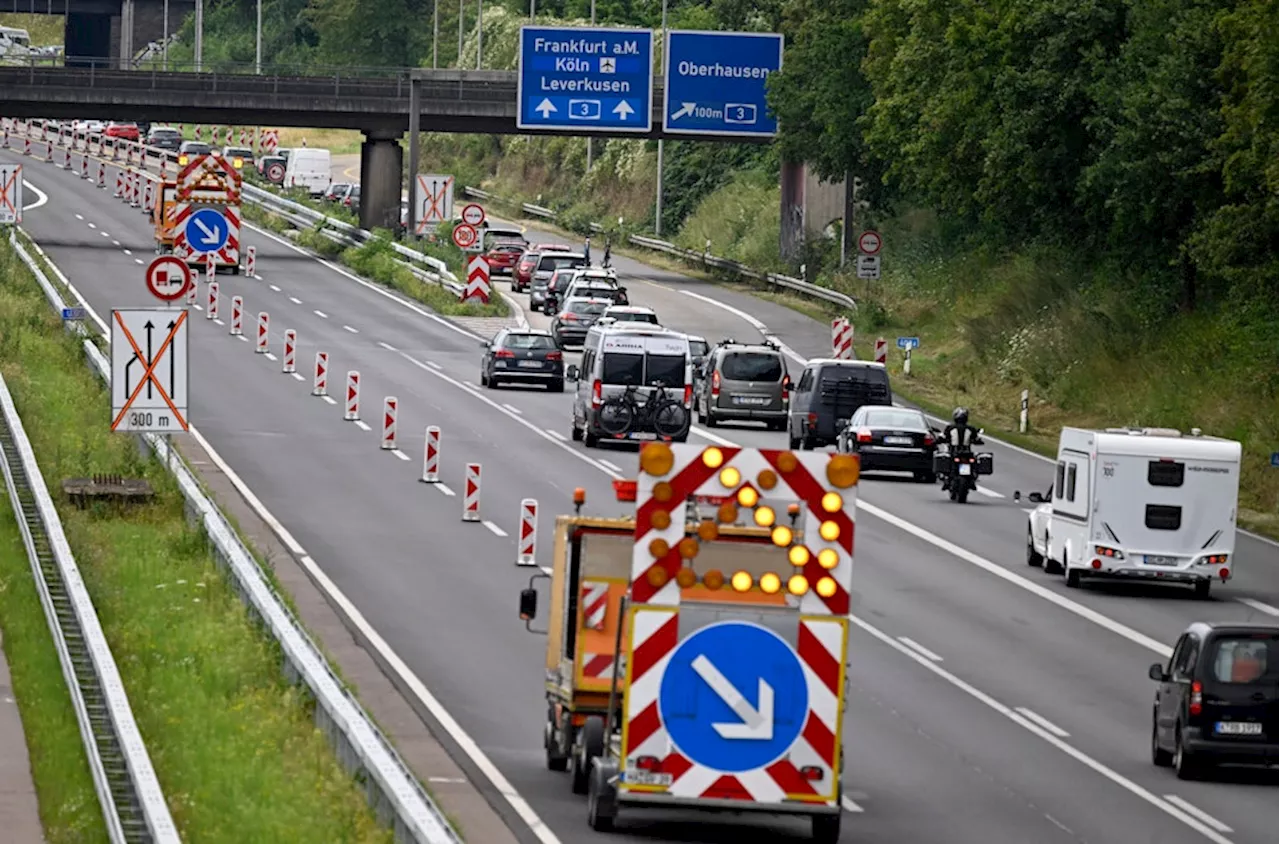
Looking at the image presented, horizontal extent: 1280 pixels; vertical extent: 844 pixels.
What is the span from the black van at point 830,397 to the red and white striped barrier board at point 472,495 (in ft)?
38.1

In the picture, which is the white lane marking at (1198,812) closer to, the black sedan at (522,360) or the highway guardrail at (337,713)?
the highway guardrail at (337,713)

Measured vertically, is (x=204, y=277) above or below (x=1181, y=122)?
below

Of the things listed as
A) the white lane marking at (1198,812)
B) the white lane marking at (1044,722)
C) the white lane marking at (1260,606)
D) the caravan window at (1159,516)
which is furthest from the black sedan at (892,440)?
the white lane marking at (1198,812)

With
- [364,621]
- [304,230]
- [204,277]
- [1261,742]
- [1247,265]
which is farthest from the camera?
[304,230]

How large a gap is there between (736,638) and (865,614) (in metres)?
13.6

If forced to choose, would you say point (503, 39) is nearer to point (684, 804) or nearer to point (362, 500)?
point (362, 500)

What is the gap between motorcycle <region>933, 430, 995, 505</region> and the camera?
41.2 meters

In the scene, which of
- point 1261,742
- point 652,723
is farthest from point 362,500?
point 652,723

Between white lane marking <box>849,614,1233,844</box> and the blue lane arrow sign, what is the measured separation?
32.5 feet

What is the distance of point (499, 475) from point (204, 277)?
1354 inches

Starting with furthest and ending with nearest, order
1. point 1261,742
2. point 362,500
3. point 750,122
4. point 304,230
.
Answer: point 304,230 < point 750,122 < point 362,500 < point 1261,742

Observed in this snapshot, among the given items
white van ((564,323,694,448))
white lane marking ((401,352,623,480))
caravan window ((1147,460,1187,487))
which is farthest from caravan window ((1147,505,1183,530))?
white van ((564,323,694,448))

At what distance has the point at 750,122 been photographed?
79.3m

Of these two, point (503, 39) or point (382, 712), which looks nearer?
point (382, 712)
